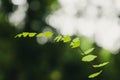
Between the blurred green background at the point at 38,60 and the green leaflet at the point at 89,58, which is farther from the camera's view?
the blurred green background at the point at 38,60

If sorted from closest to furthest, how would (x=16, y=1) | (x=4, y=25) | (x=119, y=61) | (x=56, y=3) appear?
1. (x=119, y=61)
2. (x=4, y=25)
3. (x=56, y=3)
4. (x=16, y=1)

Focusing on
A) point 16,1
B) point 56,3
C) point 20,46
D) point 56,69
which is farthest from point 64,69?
point 16,1

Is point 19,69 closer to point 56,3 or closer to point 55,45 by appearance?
point 55,45

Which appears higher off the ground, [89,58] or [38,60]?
[89,58]

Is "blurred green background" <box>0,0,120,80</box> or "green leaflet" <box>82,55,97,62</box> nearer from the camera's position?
"green leaflet" <box>82,55,97,62</box>

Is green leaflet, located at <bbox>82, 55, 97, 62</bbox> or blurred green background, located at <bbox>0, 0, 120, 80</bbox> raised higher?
green leaflet, located at <bbox>82, 55, 97, 62</bbox>

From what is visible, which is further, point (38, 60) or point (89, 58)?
point (38, 60)

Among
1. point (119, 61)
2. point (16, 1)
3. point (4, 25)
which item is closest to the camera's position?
point (119, 61)

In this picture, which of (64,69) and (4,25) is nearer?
(64,69)

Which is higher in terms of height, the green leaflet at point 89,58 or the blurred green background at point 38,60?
the green leaflet at point 89,58

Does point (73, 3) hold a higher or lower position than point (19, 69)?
higher
